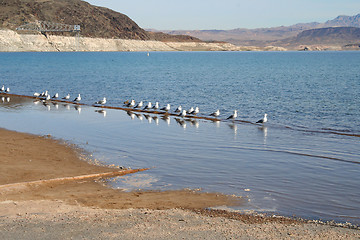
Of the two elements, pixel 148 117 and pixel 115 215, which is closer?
pixel 115 215

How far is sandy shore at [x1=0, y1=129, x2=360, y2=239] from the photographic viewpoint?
31.8 ft

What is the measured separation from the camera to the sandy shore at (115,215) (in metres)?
9.70

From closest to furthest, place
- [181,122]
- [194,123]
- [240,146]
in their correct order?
[240,146] → [194,123] → [181,122]

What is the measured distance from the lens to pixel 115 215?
1078 cm

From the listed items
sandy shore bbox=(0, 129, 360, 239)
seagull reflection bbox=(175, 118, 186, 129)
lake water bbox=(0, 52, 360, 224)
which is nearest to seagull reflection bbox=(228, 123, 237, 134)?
lake water bbox=(0, 52, 360, 224)

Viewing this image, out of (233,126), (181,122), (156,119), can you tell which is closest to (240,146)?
(233,126)

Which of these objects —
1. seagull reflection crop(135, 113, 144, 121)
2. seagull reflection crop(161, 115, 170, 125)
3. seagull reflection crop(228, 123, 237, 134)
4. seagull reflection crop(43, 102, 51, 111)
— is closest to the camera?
seagull reflection crop(228, 123, 237, 134)

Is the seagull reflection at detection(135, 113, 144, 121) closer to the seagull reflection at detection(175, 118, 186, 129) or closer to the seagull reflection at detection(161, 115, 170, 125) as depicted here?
the seagull reflection at detection(161, 115, 170, 125)

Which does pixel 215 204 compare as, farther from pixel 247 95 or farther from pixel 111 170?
pixel 247 95

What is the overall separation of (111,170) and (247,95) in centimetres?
3128

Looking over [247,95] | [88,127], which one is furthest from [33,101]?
[247,95]

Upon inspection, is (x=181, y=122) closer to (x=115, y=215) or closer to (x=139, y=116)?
(x=139, y=116)

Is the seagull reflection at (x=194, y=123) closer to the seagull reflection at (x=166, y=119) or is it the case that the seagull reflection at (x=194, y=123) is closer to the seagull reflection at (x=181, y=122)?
the seagull reflection at (x=181, y=122)

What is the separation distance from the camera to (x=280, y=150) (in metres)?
19.8
